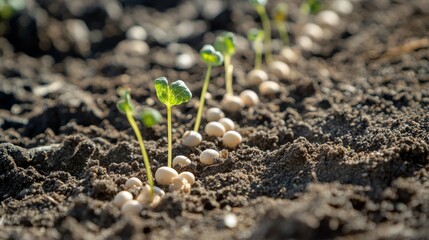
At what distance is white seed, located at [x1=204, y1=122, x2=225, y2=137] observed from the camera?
2707 mm

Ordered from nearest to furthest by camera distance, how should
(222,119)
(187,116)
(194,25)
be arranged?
(222,119) < (187,116) < (194,25)

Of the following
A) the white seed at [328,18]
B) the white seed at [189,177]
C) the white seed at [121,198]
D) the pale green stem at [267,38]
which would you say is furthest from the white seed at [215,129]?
the white seed at [328,18]

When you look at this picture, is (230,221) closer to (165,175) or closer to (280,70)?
(165,175)

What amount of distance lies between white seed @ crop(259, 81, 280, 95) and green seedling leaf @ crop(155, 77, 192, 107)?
1.05 meters

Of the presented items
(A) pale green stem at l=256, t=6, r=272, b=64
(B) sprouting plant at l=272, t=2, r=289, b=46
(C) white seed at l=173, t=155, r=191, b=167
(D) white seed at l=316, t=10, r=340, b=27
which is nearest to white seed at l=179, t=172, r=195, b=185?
(C) white seed at l=173, t=155, r=191, b=167

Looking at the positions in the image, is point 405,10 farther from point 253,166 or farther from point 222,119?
point 253,166

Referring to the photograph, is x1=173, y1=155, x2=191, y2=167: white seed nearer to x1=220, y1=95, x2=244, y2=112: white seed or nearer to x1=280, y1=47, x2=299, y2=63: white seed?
x1=220, y1=95, x2=244, y2=112: white seed

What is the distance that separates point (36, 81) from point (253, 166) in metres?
1.84

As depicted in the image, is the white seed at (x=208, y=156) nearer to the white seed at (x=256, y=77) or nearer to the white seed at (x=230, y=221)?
the white seed at (x=230, y=221)

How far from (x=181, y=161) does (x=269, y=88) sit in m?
0.97

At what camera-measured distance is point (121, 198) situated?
6.95 ft

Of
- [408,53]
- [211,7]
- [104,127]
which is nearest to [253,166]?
[104,127]

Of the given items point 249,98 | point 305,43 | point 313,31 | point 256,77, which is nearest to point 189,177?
point 249,98

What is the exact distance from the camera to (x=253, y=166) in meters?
2.42
